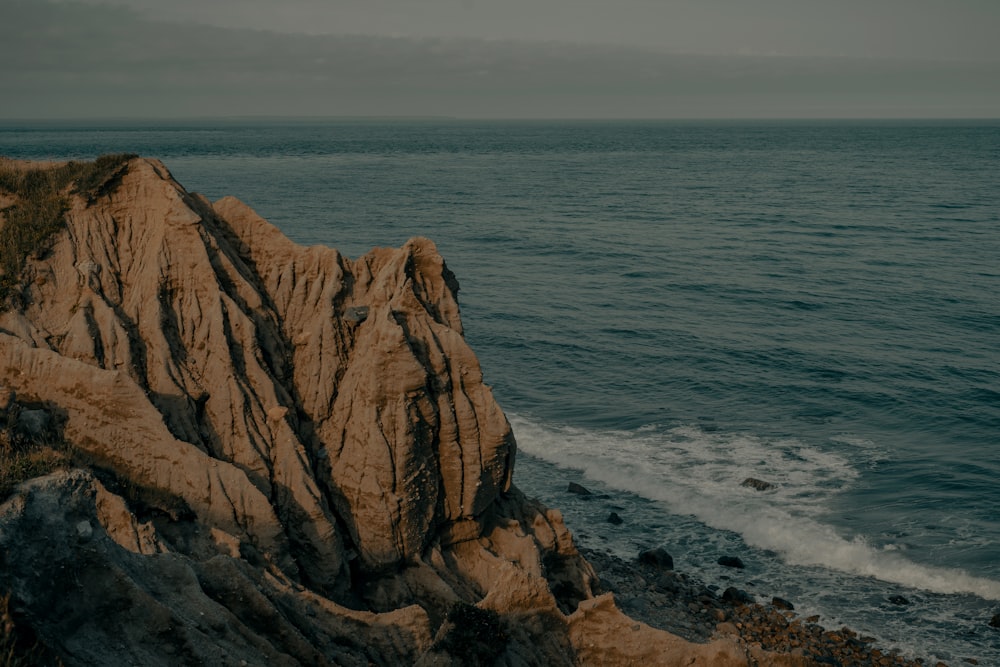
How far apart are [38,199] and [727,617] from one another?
2120 centimetres

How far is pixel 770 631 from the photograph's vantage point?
A: 24.5 m

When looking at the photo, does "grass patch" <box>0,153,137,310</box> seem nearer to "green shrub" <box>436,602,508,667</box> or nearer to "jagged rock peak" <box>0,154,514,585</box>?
"jagged rock peak" <box>0,154,514,585</box>

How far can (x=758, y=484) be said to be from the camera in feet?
108

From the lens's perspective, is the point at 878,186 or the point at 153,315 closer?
the point at 153,315

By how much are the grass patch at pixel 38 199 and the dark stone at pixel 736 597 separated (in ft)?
67.2

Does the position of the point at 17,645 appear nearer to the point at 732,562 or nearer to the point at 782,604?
the point at 782,604

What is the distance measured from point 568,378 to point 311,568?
2881cm

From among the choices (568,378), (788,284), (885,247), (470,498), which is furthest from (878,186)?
(470,498)

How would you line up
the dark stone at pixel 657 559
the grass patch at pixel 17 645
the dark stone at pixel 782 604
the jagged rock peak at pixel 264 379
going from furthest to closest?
1. the dark stone at pixel 657 559
2. the dark stone at pixel 782 604
3. the jagged rock peak at pixel 264 379
4. the grass patch at pixel 17 645

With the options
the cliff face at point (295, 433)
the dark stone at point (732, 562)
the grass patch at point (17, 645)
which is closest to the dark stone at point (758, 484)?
the dark stone at point (732, 562)

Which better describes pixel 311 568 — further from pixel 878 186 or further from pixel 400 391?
pixel 878 186

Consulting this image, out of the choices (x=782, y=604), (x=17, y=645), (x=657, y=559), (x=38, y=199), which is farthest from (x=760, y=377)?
(x=17, y=645)

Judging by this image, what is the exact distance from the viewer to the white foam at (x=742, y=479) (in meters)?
28.5

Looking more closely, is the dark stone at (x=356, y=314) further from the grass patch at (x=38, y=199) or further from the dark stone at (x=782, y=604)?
the dark stone at (x=782, y=604)
